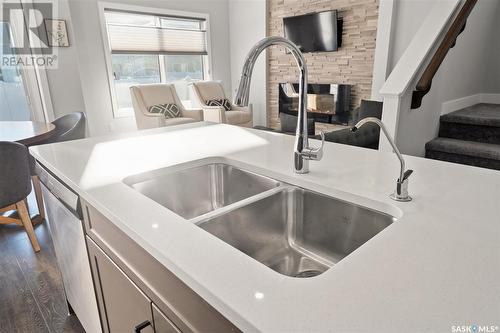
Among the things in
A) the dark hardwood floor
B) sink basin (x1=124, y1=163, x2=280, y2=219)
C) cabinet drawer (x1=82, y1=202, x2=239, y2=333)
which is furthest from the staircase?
the dark hardwood floor

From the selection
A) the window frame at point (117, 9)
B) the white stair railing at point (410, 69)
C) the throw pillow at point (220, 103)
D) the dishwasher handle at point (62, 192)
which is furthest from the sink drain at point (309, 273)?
the window frame at point (117, 9)

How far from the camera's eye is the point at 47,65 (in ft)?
14.9

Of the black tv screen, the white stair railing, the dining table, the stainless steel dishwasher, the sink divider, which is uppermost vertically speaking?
the black tv screen

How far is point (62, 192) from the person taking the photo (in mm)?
1143

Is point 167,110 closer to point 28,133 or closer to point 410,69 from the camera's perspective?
point 28,133

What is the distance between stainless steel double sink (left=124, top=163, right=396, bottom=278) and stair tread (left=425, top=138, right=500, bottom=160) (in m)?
2.14

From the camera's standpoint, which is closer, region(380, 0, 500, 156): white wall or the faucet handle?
the faucet handle

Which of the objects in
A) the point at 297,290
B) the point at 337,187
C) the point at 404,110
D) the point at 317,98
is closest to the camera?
the point at 297,290

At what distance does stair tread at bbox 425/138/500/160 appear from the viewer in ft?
7.93

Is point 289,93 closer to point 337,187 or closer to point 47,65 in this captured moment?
point 47,65

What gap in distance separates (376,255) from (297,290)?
0.61ft

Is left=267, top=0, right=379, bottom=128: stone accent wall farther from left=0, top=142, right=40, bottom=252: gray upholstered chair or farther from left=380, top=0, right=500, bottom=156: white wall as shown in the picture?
left=0, top=142, right=40, bottom=252: gray upholstered chair

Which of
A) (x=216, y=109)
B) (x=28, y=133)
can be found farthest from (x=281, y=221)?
(x=216, y=109)

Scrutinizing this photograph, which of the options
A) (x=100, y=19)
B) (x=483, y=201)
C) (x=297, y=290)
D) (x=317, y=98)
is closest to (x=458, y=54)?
(x=317, y=98)
